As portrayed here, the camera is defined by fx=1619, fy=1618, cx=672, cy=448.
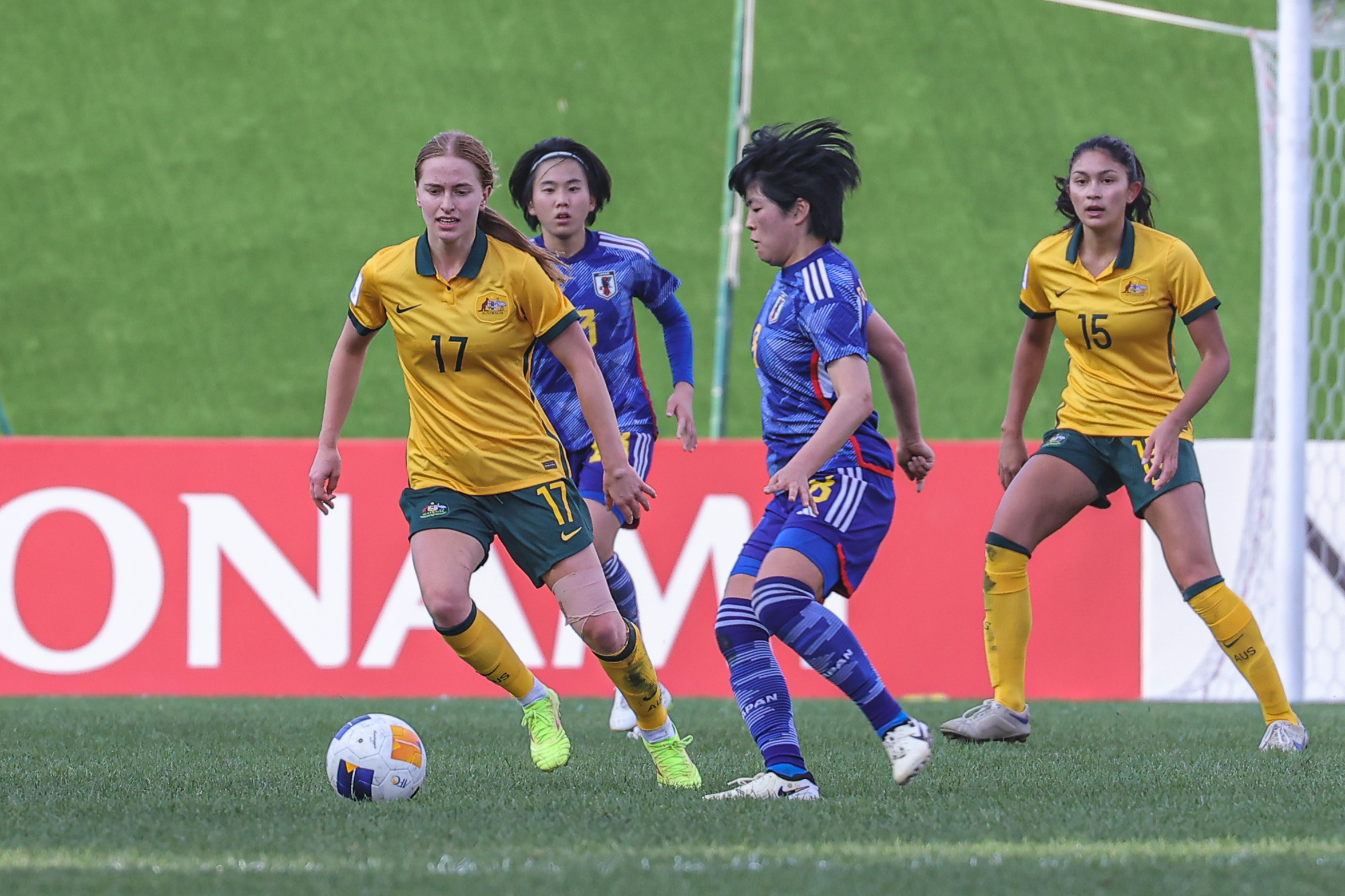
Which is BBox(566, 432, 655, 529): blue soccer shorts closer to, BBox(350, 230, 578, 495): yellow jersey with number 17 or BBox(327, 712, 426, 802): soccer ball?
BBox(350, 230, 578, 495): yellow jersey with number 17

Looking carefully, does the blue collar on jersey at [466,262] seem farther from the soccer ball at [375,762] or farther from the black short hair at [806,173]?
the soccer ball at [375,762]

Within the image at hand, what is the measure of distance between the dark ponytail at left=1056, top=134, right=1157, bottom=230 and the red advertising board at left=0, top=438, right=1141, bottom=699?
2773 mm

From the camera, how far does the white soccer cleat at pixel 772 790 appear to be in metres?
4.11

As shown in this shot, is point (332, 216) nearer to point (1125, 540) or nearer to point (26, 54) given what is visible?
point (26, 54)

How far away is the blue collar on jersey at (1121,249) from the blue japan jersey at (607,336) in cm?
141

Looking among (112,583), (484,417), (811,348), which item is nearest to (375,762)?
(484,417)

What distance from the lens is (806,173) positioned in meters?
4.38

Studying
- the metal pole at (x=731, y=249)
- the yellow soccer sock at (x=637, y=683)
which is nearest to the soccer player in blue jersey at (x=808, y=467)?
the yellow soccer sock at (x=637, y=683)

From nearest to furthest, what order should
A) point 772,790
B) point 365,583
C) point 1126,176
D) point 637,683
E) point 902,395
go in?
point 772,790 < point 637,683 < point 902,395 < point 1126,176 < point 365,583

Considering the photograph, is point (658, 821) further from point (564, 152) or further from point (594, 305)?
point (564, 152)

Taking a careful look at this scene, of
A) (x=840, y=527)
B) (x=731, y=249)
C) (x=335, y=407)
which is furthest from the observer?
(x=731, y=249)

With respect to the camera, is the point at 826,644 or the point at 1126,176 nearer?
the point at 826,644

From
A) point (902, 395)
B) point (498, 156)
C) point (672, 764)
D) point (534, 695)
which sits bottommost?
point (672, 764)

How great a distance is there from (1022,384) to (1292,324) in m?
2.80
